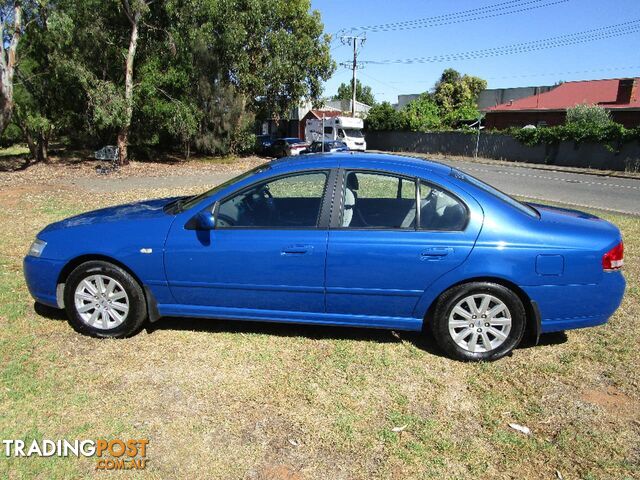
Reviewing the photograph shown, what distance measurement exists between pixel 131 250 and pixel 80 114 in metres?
20.9

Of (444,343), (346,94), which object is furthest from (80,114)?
(346,94)

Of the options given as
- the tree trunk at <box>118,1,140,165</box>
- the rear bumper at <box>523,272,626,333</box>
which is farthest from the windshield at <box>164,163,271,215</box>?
the tree trunk at <box>118,1,140,165</box>

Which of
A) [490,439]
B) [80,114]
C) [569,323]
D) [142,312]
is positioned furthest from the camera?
[80,114]

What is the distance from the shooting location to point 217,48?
24.8 meters

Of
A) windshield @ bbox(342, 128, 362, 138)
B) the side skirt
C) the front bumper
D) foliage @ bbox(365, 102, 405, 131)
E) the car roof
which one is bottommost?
the side skirt

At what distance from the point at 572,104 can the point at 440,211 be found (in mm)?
37634

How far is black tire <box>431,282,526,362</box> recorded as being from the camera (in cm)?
378

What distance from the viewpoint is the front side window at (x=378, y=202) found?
3918mm

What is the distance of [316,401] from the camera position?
11.1 feet

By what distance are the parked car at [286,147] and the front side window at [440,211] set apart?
28.2 meters

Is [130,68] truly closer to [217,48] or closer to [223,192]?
[217,48]

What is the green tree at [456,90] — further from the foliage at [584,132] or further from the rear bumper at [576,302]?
the rear bumper at [576,302]

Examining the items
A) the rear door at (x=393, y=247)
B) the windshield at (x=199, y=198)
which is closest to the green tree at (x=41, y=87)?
the windshield at (x=199, y=198)

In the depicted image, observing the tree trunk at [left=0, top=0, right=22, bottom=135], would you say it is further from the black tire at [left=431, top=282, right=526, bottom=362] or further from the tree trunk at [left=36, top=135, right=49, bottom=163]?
the black tire at [left=431, top=282, right=526, bottom=362]
